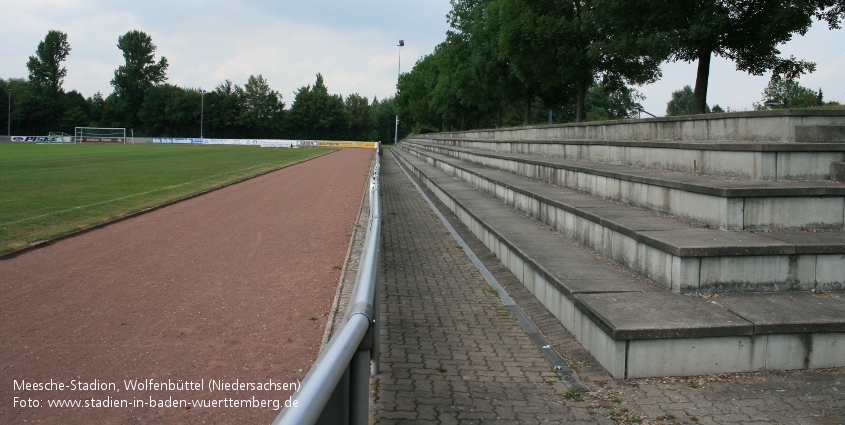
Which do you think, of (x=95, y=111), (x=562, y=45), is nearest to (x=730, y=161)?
(x=562, y=45)

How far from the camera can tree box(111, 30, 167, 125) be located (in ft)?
384

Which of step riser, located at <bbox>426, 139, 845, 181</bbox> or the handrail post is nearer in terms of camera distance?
the handrail post

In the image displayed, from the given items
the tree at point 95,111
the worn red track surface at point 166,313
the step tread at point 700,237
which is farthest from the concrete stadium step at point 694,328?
the tree at point 95,111

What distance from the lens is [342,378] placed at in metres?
2.70

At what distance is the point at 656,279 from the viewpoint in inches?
237

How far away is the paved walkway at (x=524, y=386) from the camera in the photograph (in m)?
4.06

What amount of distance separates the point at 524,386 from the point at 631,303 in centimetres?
127

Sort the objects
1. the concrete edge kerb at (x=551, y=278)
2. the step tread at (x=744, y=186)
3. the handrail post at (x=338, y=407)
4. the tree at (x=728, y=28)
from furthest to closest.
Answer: the tree at (x=728, y=28)
the step tread at (x=744, y=186)
the concrete edge kerb at (x=551, y=278)
the handrail post at (x=338, y=407)

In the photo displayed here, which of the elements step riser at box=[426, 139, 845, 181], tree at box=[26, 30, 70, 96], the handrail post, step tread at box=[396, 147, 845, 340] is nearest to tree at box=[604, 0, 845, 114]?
step riser at box=[426, 139, 845, 181]

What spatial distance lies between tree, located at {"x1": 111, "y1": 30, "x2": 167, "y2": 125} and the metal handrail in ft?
402

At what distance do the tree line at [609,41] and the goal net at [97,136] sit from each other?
197ft

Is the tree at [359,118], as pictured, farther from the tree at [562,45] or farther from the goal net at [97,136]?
the tree at [562,45]

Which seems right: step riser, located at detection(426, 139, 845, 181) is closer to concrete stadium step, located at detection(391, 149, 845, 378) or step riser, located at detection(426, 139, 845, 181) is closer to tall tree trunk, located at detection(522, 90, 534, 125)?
concrete stadium step, located at detection(391, 149, 845, 378)

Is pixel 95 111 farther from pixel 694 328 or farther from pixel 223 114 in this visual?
pixel 694 328
